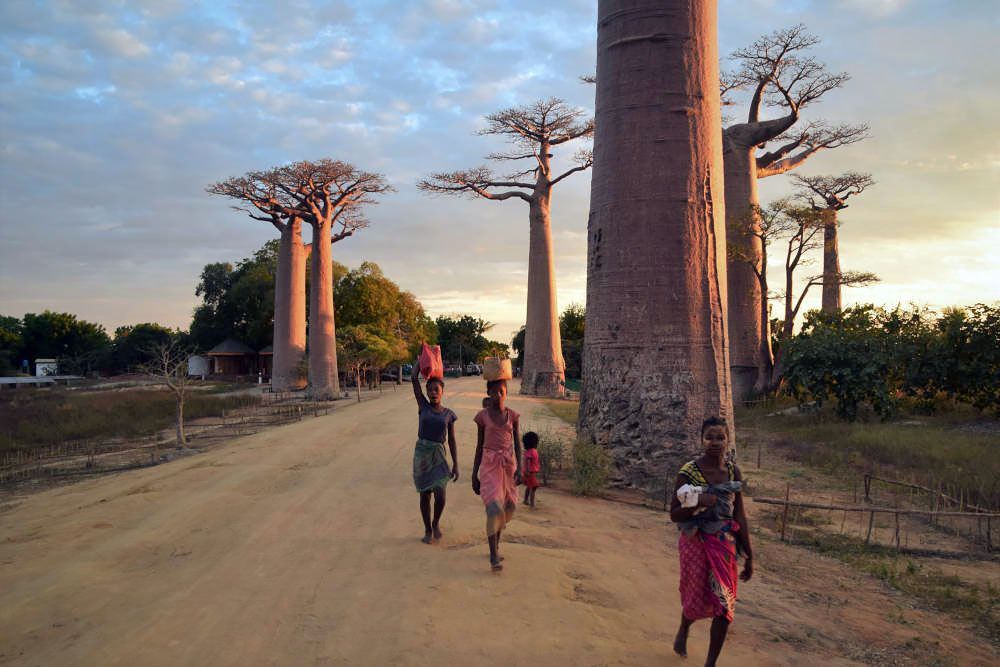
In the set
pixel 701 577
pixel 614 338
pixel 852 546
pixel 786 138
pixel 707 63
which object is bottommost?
pixel 852 546

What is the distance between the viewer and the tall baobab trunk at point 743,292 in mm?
17703

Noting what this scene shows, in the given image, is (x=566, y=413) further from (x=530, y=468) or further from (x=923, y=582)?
(x=923, y=582)

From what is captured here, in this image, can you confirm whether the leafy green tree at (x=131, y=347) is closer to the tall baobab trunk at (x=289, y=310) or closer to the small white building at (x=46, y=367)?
the small white building at (x=46, y=367)

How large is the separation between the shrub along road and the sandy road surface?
0.01 m

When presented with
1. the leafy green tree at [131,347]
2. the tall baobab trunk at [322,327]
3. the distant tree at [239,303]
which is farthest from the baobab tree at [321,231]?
the leafy green tree at [131,347]

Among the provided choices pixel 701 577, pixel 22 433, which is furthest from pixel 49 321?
pixel 701 577

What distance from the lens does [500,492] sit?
167 inches

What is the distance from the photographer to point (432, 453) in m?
4.81

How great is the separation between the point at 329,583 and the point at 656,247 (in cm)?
470

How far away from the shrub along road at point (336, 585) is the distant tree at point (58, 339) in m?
52.0

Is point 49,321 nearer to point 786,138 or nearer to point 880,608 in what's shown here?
point 786,138

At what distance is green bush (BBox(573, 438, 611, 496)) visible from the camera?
657 cm

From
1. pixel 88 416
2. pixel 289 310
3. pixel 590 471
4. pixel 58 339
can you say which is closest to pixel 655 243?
pixel 590 471

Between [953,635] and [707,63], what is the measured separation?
594 centimetres
